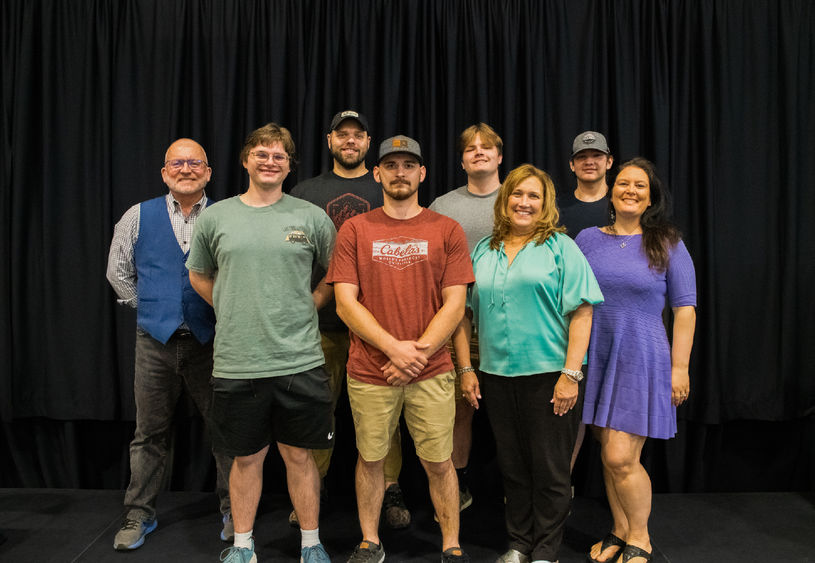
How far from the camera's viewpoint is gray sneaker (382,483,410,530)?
2557mm

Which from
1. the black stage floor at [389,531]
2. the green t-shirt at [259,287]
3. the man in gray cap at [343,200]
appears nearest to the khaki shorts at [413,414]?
the green t-shirt at [259,287]

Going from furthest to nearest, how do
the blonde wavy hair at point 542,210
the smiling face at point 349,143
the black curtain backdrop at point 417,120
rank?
1. the black curtain backdrop at point 417,120
2. the smiling face at point 349,143
3. the blonde wavy hair at point 542,210

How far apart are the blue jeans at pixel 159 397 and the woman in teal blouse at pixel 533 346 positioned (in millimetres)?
1193

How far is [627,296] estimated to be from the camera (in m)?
2.08

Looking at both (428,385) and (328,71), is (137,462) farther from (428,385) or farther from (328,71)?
(328,71)

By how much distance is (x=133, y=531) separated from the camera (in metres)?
2.40

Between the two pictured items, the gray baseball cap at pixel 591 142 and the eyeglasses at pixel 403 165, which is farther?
the gray baseball cap at pixel 591 142

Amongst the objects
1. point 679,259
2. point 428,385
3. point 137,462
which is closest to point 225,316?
point 428,385

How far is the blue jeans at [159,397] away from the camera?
2.39 meters

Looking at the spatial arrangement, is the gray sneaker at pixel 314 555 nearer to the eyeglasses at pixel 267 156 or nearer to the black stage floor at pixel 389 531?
the black stage floor at pixel 389 531

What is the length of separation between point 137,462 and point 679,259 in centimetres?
245

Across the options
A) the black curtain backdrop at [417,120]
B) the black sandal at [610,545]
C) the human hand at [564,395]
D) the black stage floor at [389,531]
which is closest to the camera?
the human hand at [564,395]

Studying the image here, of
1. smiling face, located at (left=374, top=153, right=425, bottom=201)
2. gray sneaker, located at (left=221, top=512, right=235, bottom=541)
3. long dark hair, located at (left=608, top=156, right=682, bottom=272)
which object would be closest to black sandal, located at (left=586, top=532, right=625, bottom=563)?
long dark hair, located at (left=608, top=156, right=682, bottom=272)

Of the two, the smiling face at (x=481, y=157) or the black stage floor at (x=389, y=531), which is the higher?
the smiling face at (x=481, y=157)
